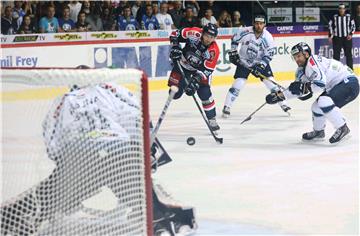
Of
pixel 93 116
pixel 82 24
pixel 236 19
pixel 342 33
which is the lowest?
pixel 342 33

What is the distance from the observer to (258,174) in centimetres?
482

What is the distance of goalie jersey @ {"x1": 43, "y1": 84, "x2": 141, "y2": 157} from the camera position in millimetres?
2977

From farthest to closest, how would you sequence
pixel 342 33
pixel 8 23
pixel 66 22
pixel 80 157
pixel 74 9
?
pixel 342 33 < pixel 74 9 < pixel 66 22 < pixel 8 23 < pixel 80 157

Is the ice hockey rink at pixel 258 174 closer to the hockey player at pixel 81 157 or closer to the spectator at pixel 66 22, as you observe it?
the hockey player at pixel 81 157

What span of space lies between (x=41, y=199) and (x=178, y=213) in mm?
667

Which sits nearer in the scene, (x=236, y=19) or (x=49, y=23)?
(x=49, y=23)

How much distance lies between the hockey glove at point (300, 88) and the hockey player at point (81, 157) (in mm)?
2809

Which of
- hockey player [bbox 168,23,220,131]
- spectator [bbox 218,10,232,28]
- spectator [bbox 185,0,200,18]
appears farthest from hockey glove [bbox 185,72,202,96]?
spectator [bbox 218,10,232,28]

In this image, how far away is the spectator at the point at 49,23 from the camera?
8781 mm

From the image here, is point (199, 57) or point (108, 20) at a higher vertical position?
point (199, 57)

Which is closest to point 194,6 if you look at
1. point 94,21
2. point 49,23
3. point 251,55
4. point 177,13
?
point 177,13

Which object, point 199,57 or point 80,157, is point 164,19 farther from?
point 80,157

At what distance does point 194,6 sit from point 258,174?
18.5ft

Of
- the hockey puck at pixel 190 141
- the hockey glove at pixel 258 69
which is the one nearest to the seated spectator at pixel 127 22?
the hockey glove at pixel 258 69
